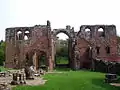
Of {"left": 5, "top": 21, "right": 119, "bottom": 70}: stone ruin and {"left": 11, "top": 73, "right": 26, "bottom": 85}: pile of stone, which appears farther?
{"left": 5, "top": 21, "right": 119, "bottom": 70}: stone ruin

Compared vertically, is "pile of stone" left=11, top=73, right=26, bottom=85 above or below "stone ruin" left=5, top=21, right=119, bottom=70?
below

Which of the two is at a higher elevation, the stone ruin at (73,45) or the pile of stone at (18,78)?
the stone ruin at (73,45)

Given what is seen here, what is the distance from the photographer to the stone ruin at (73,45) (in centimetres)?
5028

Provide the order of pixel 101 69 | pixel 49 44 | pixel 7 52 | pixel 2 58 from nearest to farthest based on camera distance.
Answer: pixel 101 69 < pixel 49 44 < pixel 7 52 < pixel 2 58

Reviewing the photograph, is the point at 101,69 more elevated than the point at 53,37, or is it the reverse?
the point at 53,37

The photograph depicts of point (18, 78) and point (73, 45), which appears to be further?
point (73, 45)

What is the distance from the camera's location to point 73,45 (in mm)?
51375

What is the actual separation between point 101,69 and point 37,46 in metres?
12.6

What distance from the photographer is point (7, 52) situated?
5388 centimetres

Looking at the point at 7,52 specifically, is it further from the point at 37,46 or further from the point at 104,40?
the point at 104,40

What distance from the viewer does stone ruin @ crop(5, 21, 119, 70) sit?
165ft

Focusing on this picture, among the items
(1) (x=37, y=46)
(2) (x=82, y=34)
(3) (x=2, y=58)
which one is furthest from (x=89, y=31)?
(3) (x=2, y=58)

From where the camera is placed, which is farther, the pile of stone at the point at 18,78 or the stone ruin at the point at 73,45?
the stone ruin at the point at 73,45

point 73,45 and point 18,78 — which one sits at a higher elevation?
point 73,45
